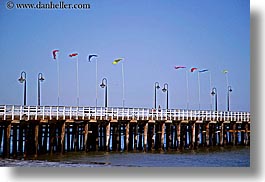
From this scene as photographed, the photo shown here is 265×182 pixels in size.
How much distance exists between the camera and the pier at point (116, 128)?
1077 cm

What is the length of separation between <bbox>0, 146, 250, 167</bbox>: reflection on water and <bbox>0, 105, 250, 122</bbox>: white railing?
532mm

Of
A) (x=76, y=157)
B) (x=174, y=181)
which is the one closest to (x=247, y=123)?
(x=174, y=181)

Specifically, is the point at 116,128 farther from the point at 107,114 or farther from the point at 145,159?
the point at 145,159

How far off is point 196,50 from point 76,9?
1.69 meters

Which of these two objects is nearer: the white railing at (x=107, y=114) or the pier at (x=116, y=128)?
the white railing at (x=107, y=114)

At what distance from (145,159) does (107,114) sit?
3.58 ft

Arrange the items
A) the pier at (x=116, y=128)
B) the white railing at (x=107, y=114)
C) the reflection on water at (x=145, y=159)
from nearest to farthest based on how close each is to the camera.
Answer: the reflection on water at (x=145, y=159) → the white railing at (x=107, y=114) → the pier at (x=116, y=128)

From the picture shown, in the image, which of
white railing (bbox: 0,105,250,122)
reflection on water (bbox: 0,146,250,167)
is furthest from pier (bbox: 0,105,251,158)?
reflection on water (bbox: 0,146,250,167)

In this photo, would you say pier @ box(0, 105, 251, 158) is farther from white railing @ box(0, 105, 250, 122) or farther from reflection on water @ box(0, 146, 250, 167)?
reflection on water @ box(0, 146, 250, 167)

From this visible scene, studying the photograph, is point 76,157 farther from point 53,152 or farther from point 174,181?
point 174,181

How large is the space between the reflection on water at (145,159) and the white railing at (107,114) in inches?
21.0

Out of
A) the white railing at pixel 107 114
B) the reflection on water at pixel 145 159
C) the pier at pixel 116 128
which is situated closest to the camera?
the reflection on water at pixel 145 159

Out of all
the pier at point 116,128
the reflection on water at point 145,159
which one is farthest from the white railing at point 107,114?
the reflection on water at point 145,159

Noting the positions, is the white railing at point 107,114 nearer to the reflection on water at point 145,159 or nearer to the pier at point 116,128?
the pier at point 116,128
